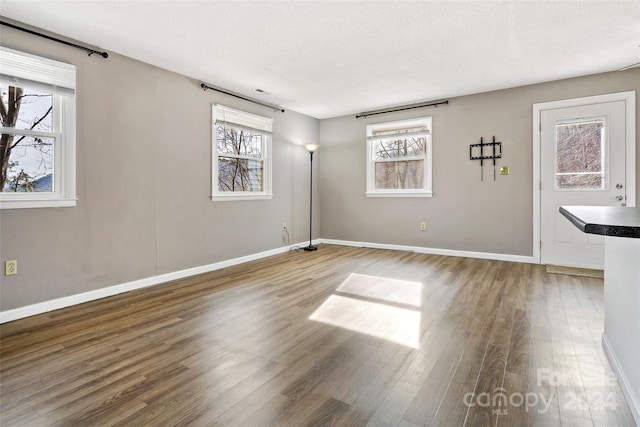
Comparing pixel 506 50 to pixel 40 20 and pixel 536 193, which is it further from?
pixel 40 20

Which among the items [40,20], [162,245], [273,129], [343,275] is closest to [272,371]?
[343,275]

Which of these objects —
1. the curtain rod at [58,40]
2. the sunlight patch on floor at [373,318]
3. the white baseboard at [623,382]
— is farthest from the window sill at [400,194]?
the curtain rod at [58,40]

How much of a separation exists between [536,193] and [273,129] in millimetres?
3976

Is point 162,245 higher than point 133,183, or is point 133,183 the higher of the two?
point 133,183

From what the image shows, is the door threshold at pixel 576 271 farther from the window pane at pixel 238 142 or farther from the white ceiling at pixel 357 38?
the window pane at pixel 238 142

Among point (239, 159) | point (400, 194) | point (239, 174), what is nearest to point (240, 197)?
point (239, 174)

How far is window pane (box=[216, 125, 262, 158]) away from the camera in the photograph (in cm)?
447

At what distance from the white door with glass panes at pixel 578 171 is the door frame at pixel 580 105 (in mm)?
35

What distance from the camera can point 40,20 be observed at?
265cm

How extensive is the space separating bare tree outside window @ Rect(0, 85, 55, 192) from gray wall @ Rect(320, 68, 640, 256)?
4.36m

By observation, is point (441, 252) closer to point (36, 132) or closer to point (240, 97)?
point (240, 97)

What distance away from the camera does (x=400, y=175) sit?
562 centimetres

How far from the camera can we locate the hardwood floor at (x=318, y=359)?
147 cm

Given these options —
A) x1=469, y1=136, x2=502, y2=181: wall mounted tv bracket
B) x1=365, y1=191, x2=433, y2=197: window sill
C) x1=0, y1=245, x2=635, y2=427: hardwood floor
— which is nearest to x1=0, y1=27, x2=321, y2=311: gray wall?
x1=0, y1=245, x2=635, y2=427: hardwood floor
